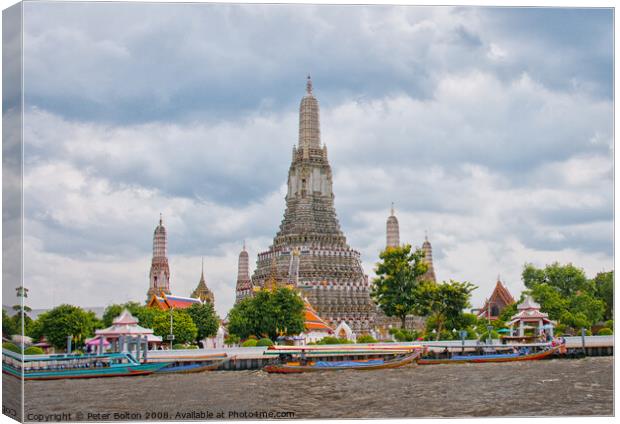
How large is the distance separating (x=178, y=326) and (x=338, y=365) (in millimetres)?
11330

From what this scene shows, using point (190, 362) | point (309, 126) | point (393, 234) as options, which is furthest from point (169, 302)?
point (393, 234)

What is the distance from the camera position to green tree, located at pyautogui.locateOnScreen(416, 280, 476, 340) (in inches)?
1845

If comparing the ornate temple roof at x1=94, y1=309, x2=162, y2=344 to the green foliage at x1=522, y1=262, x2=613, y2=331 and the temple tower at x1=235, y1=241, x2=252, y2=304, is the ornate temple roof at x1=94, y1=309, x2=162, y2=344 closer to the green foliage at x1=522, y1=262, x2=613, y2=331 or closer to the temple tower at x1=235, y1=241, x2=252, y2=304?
the green foliage at x1=522, y1=262, x2=613, y2=331

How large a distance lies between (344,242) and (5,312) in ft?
161

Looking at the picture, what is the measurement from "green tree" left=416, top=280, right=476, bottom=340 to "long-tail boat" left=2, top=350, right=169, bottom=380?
1805 centimetres

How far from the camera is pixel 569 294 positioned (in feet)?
181

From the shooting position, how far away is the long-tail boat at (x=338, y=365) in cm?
3666

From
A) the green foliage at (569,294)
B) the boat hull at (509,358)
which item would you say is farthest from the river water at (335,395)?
the green foliage at (569,294)

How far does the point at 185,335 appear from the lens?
150ft

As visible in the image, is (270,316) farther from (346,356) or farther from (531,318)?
(531,318)

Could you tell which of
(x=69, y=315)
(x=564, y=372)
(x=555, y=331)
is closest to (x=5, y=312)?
(x=69, y=315)

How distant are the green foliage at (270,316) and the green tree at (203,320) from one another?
4.42 feet

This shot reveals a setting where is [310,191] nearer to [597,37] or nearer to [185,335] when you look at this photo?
[185,335]

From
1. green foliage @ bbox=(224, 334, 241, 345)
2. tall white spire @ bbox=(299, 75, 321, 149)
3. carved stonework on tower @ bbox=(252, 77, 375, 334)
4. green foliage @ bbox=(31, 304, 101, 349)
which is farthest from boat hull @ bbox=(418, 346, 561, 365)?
tall white spire @ bbox=(299, 75, 321, 149)
